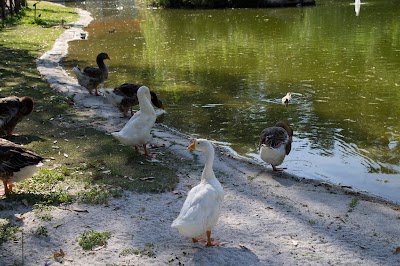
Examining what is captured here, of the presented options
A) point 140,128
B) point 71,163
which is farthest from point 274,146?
point 71,163

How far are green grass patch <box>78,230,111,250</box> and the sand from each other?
71 millimetres

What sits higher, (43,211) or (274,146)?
(274,146)

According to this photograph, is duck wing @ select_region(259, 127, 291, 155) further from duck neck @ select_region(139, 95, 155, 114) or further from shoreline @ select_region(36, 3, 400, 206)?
duck neck @ select_region(139, 95, 155, 114)

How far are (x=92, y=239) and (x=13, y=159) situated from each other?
1831mm

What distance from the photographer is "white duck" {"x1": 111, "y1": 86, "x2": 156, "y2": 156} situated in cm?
845

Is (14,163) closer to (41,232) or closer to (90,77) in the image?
(41,232)

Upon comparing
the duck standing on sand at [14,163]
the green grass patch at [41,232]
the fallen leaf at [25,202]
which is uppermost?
the duck standing on sand at [14,163]

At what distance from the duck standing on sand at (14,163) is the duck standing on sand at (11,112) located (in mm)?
2569

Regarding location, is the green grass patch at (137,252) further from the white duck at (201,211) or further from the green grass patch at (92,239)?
the white duck at (201,211)

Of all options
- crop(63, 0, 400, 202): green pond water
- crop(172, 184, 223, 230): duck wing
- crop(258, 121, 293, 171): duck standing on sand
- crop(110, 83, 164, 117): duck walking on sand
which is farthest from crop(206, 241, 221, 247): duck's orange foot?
crop(110, 83, 164, 117): duck walking on sand

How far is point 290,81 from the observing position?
16094 millimetres

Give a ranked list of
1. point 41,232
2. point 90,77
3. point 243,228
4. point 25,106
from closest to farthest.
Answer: point 41,232, point 243,228, point 25,106, point 90,77

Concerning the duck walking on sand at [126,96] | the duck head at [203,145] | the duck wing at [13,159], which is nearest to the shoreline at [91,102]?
the duck walking on sand at [126,96]

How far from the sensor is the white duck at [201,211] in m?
5.33
